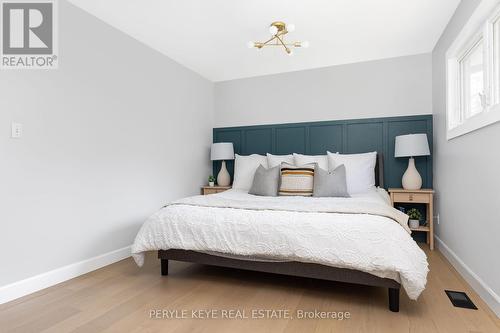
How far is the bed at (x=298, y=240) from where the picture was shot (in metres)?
1.78

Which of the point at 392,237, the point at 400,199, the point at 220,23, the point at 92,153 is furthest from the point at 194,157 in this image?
the point at 392,237

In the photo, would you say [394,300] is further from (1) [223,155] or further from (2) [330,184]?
(1) [223,155]

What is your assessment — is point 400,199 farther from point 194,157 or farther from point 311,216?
point 194,157

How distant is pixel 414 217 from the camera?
3.49 m

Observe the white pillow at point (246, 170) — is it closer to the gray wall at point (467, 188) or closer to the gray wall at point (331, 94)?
the gray wall at point (331, 94)

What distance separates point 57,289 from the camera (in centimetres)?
228

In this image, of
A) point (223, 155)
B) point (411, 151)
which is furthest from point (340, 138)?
point (223, 155)

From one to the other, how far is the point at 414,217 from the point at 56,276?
377 centimetres

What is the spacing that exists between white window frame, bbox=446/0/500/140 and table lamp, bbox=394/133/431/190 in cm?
44

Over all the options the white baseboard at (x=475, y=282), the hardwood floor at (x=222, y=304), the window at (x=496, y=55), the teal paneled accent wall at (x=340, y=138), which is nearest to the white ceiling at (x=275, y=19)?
the window at (x=496, y=55)

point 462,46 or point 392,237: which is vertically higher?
point 462,46

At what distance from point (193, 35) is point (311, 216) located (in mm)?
2375

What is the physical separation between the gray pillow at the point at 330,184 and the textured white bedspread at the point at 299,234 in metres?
0.77

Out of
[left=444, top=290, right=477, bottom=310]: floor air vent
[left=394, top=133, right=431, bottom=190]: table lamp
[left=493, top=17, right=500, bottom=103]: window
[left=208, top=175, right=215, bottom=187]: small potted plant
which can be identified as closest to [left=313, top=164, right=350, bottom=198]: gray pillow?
[left=394, top=133, right=431, bottom=190]: table lamp
